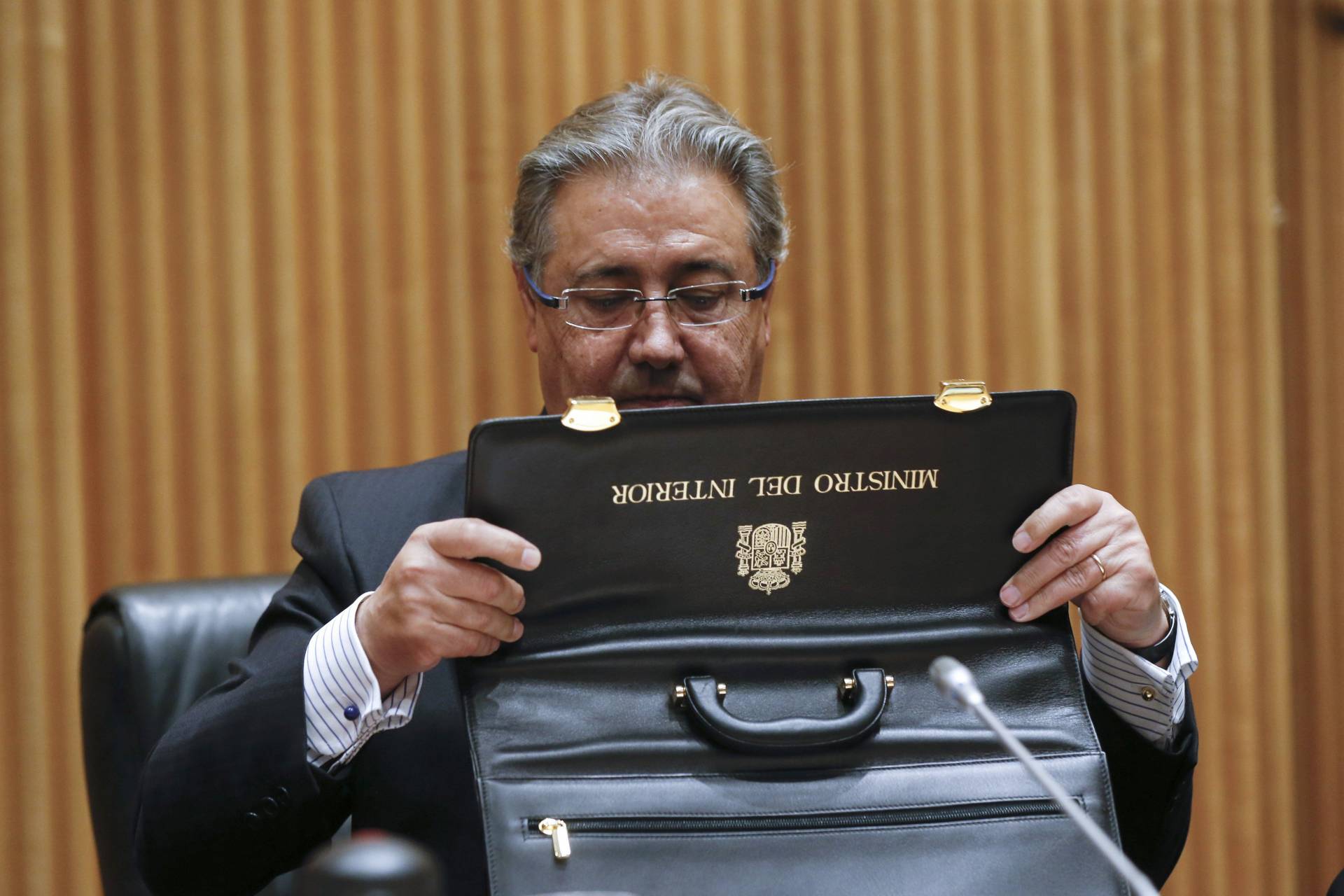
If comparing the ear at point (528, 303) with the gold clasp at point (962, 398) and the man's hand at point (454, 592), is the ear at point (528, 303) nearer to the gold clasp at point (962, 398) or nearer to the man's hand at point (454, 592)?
the man's hand at point (454, 592)

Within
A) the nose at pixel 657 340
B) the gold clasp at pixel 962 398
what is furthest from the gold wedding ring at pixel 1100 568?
the nose at pixel 657 340

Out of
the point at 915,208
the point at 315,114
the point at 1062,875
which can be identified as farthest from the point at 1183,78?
the point at 1062,875

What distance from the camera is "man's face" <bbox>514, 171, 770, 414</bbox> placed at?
1.50 m

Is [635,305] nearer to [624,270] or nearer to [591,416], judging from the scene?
[624,270]

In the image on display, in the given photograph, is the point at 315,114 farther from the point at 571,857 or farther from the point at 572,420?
the point at 571,857

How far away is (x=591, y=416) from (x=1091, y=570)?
460mm

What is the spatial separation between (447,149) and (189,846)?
4.11 feet

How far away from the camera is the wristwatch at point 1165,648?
47.8 inches

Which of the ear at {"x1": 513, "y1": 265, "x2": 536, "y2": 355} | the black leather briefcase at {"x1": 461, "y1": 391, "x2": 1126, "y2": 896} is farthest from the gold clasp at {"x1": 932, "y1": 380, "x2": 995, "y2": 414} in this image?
the ear at {"x1": 513, "y1": 265, "x2": 536, "y2": 355}

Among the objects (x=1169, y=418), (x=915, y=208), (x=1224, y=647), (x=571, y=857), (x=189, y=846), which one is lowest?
(x=1224, y=647)

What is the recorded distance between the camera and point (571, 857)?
2.96 feet

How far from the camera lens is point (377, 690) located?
44.4 inches

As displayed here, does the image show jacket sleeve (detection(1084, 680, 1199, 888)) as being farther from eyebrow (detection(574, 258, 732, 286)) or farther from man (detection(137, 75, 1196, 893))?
eyebrow (detection(574, 258, 732, 286))

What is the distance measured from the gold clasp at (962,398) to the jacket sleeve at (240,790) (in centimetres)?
62
